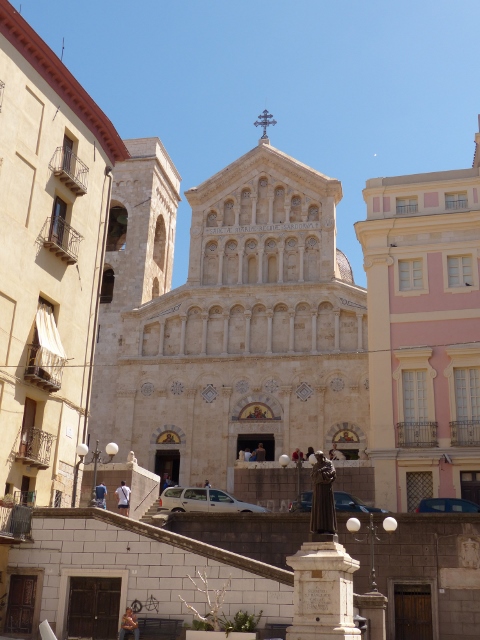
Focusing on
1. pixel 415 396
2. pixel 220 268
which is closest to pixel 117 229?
pixel 220 268

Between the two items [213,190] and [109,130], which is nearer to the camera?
[109,130]

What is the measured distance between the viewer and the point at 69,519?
21.5m

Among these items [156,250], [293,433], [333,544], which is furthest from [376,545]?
[156,250]

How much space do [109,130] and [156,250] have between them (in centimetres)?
1991

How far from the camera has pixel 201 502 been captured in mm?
27453

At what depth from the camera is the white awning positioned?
74.9 ft

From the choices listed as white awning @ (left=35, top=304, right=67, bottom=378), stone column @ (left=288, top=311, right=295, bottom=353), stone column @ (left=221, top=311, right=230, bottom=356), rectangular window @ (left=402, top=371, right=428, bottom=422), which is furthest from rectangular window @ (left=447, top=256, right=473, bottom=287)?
white awning @ (left=35, top=304, right=67, bottom=378)

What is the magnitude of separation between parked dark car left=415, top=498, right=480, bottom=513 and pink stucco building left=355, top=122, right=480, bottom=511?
2.88m

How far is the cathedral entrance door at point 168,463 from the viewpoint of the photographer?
38.3 meters

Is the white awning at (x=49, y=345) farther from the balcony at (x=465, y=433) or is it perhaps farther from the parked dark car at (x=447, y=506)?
the balcony at (x=465, y=433)

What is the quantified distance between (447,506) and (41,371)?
12.0 metres

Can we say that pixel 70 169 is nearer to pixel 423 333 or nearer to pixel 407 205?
pixel 407 205

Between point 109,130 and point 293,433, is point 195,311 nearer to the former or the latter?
point 293,433

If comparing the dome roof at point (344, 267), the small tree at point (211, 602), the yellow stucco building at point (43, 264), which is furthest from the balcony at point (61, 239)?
the dome roof at point (344, 267)
